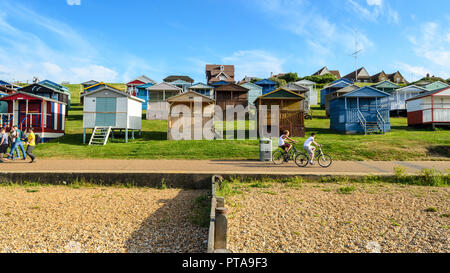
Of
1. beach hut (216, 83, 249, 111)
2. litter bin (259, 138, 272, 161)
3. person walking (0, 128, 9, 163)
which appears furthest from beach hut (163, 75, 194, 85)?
litter bin (259, 138, 272, 161)

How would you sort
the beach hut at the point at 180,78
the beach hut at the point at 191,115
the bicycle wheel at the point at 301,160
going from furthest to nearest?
the beach hut at the point at 180,78 < the beach hut at the point at 191,115 < the bicycle wheel at the point at 301,160

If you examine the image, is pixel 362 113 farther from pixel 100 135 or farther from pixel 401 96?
pixel 100 135

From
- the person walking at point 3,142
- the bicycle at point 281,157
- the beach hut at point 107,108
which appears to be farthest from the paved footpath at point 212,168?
the beach hut at point 107,108

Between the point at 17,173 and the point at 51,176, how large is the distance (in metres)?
1.11

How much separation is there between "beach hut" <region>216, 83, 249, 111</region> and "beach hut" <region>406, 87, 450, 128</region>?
17738mm

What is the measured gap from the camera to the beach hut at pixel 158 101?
1255 inches

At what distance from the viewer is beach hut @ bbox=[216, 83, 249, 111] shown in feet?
106

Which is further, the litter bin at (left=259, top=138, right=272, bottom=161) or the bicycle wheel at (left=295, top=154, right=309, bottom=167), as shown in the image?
the litter bin at (left=259, top=138, right=272, bottom=161)

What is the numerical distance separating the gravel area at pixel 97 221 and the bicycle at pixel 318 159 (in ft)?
18.6

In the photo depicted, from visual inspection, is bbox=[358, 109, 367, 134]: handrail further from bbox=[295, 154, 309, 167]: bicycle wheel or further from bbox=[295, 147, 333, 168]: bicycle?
bbox=[295, 154, 309, 167]: bicycle wheel

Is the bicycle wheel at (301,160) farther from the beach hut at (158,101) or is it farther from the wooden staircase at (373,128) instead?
the beach hut at (158,101)
